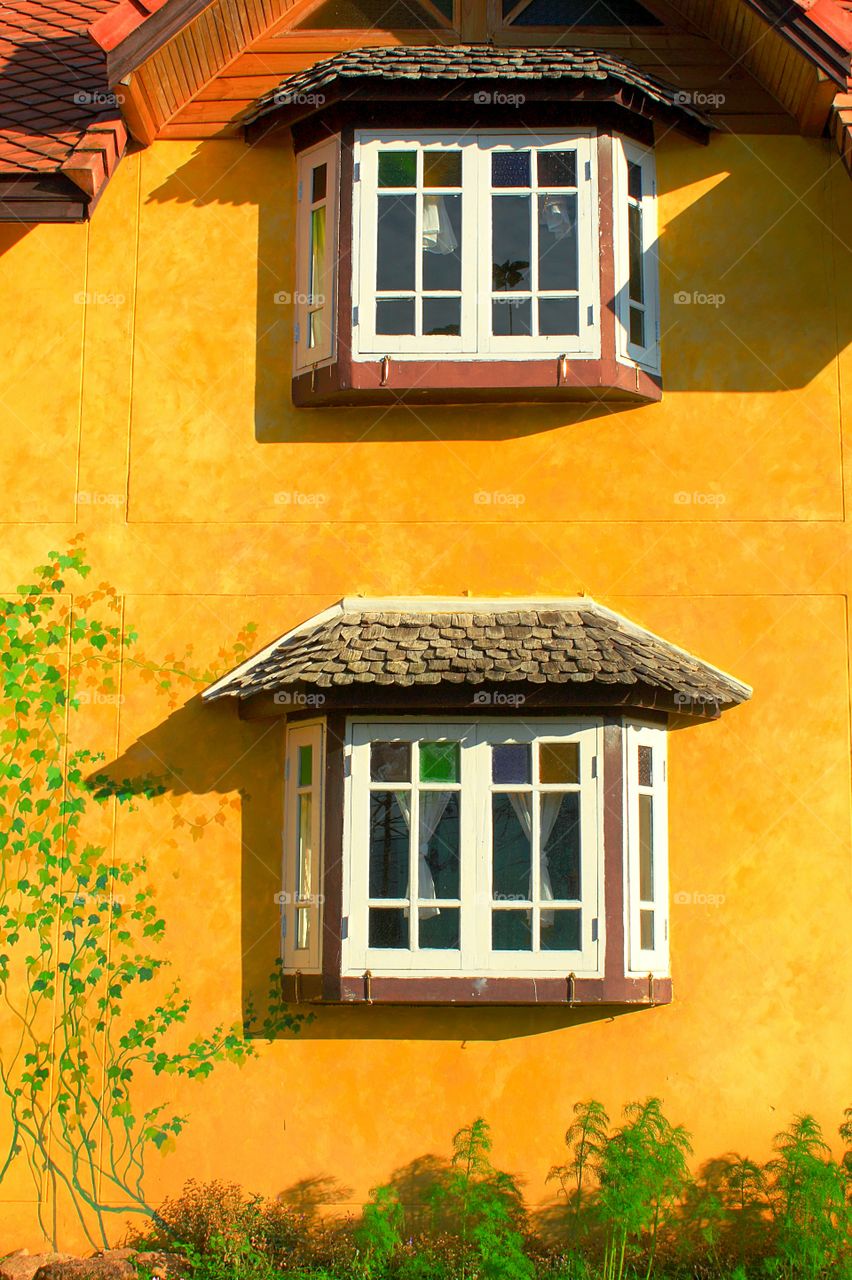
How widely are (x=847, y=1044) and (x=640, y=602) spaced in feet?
11.3

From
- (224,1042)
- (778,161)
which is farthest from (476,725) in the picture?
(778,161)

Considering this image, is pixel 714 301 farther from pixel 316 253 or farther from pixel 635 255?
pixel 316 253

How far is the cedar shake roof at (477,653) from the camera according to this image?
10367mm

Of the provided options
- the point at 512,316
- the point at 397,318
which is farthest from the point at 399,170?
the point at 512,316

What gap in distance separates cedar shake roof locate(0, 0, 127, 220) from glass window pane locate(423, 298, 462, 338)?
102 inches

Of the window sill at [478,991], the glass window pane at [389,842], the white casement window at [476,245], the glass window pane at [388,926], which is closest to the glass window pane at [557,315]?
the white casement window at [476,245]

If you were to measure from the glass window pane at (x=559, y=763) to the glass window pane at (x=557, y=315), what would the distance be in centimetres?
314

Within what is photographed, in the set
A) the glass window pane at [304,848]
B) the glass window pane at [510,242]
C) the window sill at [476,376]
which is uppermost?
the glass window pane at [510,242]

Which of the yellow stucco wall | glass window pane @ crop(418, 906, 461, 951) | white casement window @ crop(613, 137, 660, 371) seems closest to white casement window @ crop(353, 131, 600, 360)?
white casement window @ crop(613, 137, 660, 371)

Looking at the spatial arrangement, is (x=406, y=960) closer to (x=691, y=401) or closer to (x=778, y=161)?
(x=691, y=401)

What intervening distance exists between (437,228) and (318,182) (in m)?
1.11

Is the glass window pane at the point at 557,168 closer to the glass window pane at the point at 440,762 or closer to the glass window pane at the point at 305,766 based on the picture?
the glass window pane at the point at 440,762

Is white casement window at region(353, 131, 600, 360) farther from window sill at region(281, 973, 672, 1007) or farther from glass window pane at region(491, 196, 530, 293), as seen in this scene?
window sill at region(281, 973, 672, 1007)

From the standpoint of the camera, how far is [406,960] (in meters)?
10.4
